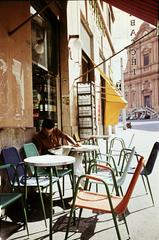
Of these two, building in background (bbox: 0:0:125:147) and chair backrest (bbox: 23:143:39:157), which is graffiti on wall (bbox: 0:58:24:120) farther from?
chair backrest (bbox: 23:143:39:157)

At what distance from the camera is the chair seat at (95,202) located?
11.0 feet

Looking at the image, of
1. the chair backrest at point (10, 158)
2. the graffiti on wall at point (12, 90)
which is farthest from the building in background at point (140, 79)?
the chair backrest at point (10, 158)

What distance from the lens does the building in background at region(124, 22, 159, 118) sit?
1573 cm

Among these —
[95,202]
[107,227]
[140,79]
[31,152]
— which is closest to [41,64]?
[31,152]

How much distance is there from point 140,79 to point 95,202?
3017cm

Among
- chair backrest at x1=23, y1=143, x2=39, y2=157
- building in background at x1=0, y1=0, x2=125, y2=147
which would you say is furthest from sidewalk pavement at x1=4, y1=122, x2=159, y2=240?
building in background at x1=0, y1=0, x2=125, y2=147

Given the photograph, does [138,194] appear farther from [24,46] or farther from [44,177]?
[24,46]

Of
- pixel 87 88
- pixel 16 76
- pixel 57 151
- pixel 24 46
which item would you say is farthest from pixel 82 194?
pixel 87 88

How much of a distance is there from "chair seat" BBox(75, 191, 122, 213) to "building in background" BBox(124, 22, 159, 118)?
9653mm

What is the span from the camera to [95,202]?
11.7ft

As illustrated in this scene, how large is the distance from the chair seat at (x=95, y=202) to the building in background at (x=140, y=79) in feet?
31.7

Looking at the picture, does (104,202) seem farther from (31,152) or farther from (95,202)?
(31,152)

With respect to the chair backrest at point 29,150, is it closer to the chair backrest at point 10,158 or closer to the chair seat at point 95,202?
the chair backrest at point 10,158

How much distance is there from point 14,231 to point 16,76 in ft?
9.82
